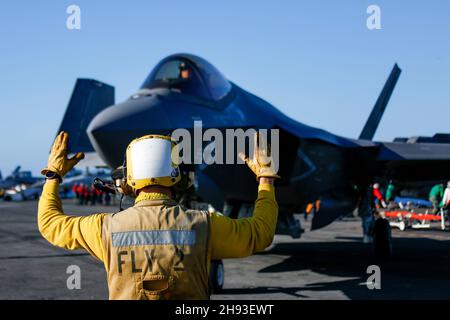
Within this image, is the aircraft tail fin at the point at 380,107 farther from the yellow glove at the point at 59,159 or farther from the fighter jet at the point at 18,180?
the fighter jet at the point at 18,180

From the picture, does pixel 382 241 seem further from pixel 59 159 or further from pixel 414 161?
pixel 59 159

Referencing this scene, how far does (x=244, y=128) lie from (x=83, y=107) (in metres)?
21.3

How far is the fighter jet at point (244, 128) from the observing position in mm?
7309

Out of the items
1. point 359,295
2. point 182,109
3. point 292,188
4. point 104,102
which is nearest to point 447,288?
point 359,295


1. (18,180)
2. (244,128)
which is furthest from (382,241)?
(18,180)

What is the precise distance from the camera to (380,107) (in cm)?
1892

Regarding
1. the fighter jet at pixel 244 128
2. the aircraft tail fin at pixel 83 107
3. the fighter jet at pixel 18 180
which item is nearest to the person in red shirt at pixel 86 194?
the aircraft tail fin at pixel 83 107

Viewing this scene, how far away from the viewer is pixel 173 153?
8.22ft

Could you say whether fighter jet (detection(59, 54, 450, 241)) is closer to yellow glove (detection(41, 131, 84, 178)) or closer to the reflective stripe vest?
yellow glove (detection(41, 131, 84, 178))

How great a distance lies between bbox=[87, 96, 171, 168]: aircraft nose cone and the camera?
7.06 metres

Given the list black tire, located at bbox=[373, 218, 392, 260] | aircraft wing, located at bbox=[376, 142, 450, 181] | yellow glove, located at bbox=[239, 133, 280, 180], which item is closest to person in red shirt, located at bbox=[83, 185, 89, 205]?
aircraft wing, located at bbox=[376, 142, 450, 181]

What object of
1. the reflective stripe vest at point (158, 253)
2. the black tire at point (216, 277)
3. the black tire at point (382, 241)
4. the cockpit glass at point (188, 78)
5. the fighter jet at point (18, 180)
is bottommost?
the fighter jet at point (18, 180)

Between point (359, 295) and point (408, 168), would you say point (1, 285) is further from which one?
point (408, 168)

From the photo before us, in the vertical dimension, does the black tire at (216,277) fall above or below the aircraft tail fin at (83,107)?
below
